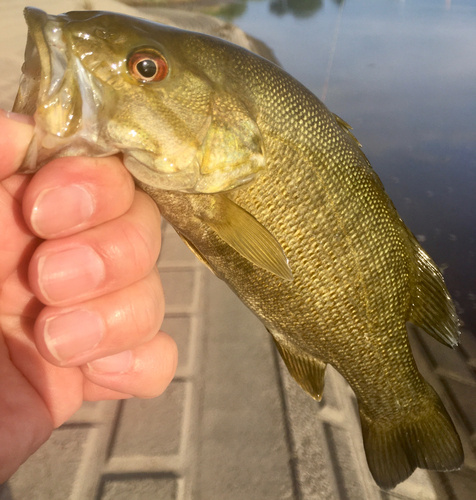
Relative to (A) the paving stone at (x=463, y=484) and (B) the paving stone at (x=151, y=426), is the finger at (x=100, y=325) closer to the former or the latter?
(B) the paving stone at (x=151, y=426)

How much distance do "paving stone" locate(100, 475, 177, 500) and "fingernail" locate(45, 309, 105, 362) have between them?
879mm

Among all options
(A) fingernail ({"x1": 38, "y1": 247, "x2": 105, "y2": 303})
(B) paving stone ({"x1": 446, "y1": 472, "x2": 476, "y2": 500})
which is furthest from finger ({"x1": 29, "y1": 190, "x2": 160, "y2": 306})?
(B) paving stone ({"x1": 446, "y1": 472, "x2": 476, "y2": 500})

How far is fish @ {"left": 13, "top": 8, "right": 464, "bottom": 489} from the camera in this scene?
618 millimetres

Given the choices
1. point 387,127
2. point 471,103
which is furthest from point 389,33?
point 387,127

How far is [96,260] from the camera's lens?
0.74 meters

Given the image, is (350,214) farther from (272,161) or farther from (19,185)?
(19,185)

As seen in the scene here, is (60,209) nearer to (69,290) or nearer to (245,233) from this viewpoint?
(69,290)

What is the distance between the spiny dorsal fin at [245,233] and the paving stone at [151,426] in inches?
43.2

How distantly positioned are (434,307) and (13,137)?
3.86 ft

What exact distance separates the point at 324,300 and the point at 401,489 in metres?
1.18

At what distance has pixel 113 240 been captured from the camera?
780mm

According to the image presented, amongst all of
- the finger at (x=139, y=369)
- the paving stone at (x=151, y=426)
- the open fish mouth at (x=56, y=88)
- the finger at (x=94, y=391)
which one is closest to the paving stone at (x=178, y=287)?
the paving stone at (x=151, y=426)

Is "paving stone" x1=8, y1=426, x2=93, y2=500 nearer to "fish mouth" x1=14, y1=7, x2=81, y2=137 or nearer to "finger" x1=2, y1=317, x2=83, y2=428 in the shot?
"finger" x1=2, y1=317, x2=83, y2=428

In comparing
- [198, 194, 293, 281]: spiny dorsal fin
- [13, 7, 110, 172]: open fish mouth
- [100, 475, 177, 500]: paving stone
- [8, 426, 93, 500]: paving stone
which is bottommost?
[8, 426, 93, 500]: paving stone
